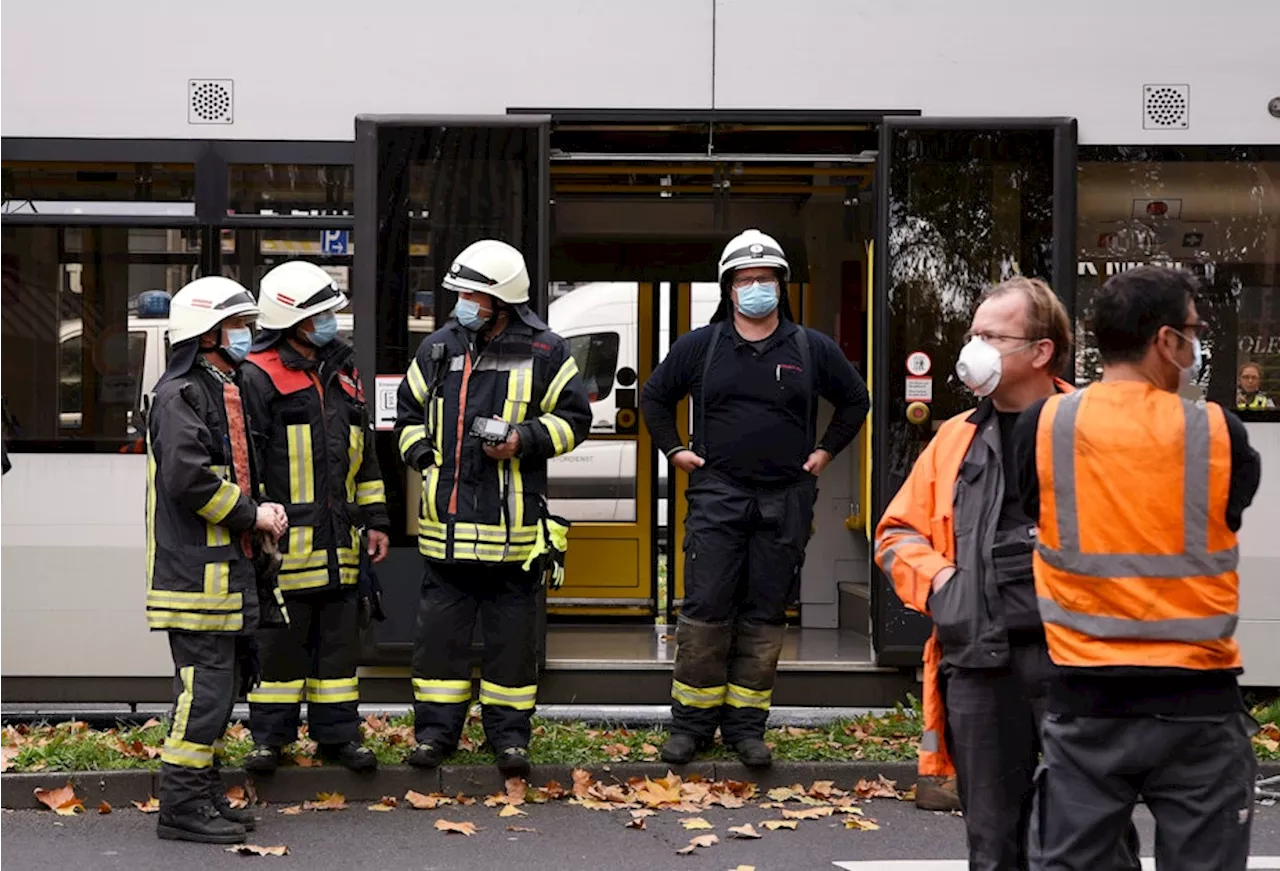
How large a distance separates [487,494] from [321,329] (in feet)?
2.76

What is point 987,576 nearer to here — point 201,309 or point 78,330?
point 201,309

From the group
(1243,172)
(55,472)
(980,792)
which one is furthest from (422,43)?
(980,792)

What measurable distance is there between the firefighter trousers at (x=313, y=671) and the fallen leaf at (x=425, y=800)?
1.05ft

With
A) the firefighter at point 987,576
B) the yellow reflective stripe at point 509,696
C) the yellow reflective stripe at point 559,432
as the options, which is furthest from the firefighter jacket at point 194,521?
the firefighter at point 987,576

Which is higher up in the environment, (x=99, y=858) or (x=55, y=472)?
(x=55, y=472)

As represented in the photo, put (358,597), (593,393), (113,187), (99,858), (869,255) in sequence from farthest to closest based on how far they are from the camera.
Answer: (593,393)
(869,255)
(113,187)
(358,597)
(99,858)

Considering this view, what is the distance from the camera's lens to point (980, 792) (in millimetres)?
4469

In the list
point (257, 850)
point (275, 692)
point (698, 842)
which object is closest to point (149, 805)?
point (275, 692)

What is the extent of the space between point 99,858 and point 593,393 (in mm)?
4987

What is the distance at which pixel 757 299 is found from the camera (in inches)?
293

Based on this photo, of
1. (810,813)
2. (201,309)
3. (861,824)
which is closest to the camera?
(201,309)

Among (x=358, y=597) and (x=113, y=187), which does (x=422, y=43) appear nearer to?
(x=113, y=187)

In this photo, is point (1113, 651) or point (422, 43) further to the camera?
point (422, 43)

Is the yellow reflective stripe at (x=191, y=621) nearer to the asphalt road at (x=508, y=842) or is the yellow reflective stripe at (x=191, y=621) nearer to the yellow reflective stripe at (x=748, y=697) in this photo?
the asphalt road at (x=508, y=842)
